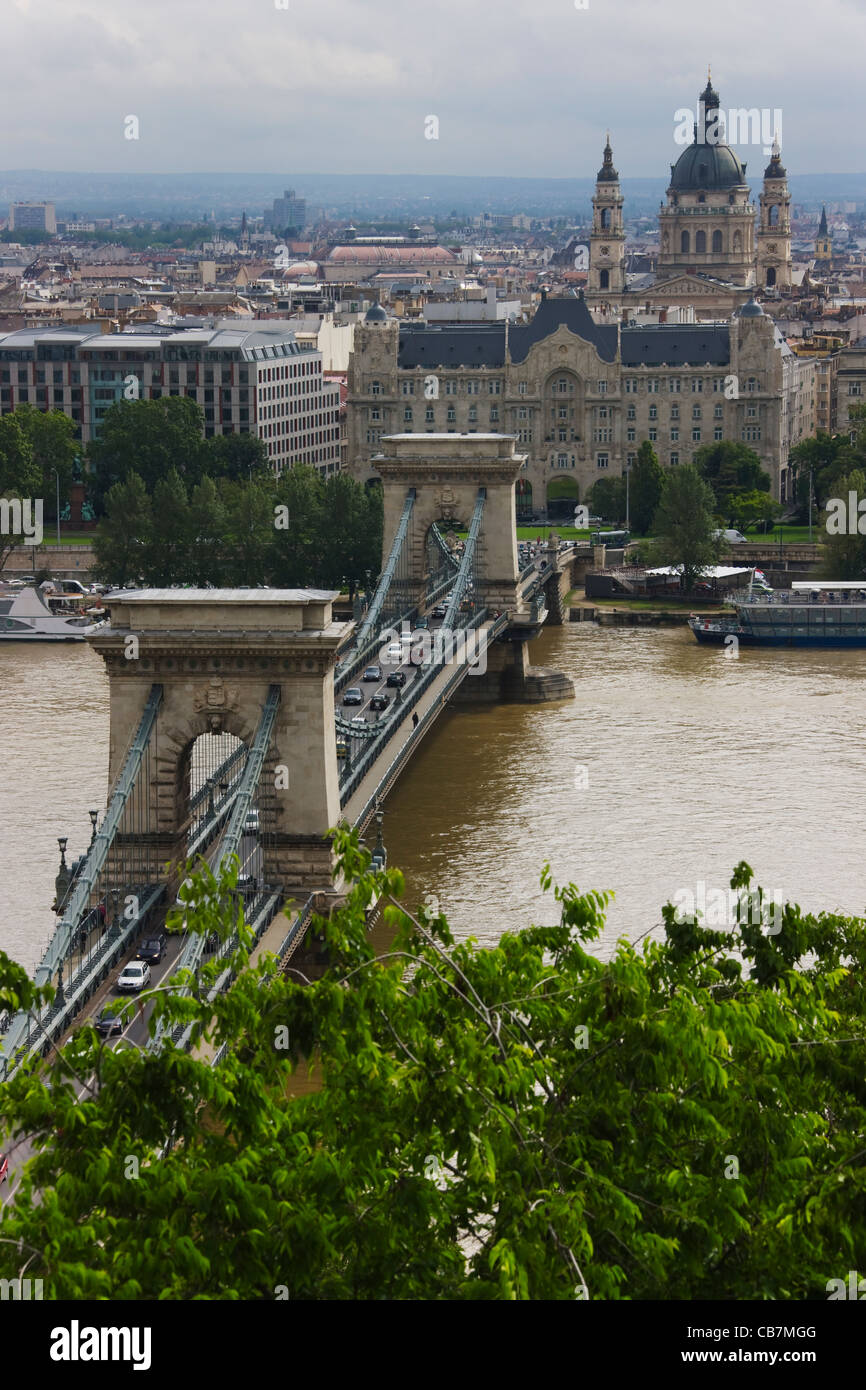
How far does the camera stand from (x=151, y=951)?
88.0 ft

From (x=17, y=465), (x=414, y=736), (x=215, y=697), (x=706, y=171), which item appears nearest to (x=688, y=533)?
(x=17, y=465)

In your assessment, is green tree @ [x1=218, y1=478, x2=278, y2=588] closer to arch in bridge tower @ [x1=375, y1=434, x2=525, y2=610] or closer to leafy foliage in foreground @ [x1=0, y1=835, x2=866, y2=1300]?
arch in bridge tower @ [x1=375, y1=434, x2=525, y2=610]

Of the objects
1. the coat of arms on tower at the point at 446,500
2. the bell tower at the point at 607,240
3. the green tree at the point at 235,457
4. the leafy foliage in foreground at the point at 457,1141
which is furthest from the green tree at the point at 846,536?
the bell tower at the point at 607,240

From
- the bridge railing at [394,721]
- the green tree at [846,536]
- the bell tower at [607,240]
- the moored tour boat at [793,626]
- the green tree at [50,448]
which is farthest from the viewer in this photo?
the bell tower at [607,240]

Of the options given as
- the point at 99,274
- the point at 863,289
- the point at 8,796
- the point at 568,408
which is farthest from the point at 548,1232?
the point at 99,274

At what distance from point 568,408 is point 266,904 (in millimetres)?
60198

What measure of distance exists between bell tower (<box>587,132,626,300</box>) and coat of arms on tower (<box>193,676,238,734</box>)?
93.9 meters

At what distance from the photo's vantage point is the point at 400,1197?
607 inches

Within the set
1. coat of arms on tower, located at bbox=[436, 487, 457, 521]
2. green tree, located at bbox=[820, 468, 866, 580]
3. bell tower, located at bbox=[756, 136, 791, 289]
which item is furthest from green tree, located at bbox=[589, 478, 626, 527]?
bell tower, located at bbox=[756, 136, 791, 289]

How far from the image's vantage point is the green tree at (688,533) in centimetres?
6931

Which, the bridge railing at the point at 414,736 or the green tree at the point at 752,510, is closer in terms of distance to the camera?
the bridge railing at the point at 414,736

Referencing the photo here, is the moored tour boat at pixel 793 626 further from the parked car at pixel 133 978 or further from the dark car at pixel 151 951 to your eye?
the parked car at pixel 133 978

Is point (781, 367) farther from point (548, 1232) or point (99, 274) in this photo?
point (99, 274)

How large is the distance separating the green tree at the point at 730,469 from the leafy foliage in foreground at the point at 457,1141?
65.1 meters
